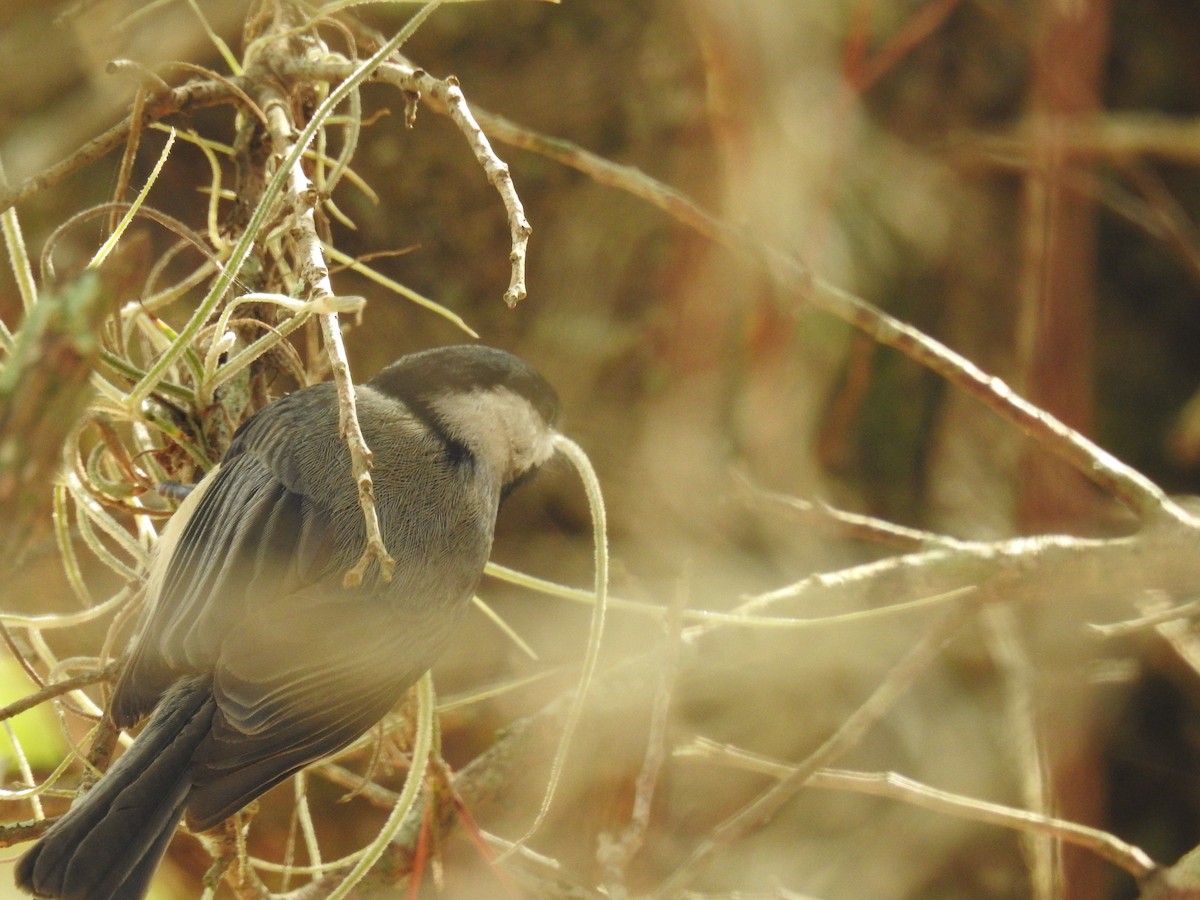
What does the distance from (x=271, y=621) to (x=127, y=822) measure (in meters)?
0.28

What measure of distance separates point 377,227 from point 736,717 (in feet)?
A: 4.53

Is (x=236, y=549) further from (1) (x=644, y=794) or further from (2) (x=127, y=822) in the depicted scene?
(1) (x=644, y=794)

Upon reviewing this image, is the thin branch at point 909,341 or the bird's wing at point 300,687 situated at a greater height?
the thin branch at point 909,341

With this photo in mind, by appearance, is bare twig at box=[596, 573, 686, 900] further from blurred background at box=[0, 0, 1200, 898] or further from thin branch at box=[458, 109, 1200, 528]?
blurred background at box=[0, 0, 1200, 898]

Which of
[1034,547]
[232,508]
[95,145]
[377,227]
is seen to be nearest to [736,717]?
[1034,547]

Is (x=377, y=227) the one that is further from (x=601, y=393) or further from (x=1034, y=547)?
(x=1034, y=547)

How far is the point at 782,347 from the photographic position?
2816mm

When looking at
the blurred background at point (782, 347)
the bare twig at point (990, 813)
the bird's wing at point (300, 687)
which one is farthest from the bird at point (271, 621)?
the blurred background at point (782, 347)

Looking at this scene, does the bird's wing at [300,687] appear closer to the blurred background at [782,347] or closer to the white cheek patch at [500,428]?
the white cheek patch at [500,428]

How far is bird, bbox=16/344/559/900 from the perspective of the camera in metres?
1.21

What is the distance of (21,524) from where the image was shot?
25.5 inches

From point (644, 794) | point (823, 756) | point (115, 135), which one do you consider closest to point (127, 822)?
point (644, 794)

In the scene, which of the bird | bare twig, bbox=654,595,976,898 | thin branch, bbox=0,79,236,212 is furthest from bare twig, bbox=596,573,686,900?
thin branch, bbox=0,79,236,212

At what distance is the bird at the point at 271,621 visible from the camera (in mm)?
1207
